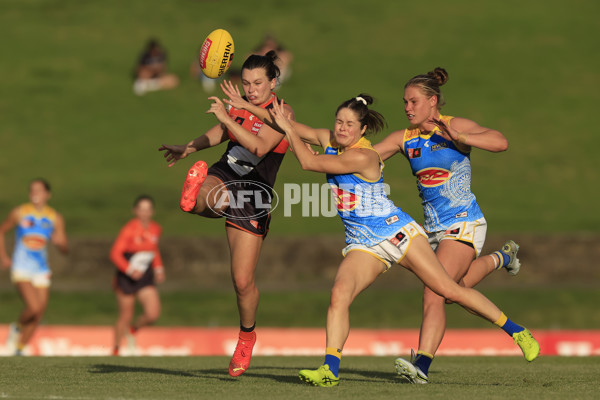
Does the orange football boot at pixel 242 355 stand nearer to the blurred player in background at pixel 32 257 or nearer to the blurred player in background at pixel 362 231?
the blurred player in background at pixel 362 231

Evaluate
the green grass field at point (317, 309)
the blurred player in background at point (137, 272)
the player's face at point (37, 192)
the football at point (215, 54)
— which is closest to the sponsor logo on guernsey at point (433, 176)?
the football at point (215, 54)

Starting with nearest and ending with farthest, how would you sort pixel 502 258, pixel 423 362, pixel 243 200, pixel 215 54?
pixel 423 362, pixel 243 200, pixel 215 54, pixel 502 258

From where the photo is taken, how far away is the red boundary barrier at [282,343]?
44.9 feet

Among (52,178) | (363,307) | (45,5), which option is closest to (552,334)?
(363,307)

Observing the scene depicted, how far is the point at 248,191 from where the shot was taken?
822cm

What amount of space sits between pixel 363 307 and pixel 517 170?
389 inches

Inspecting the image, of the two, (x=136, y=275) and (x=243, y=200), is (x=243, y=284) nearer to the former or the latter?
(x=243, y=200)

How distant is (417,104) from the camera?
782cm

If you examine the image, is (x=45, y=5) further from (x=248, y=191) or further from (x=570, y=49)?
(x=248, y=191)

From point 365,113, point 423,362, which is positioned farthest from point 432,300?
point 365,113

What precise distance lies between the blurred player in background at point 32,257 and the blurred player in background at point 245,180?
5349 mm

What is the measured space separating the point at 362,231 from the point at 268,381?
1.54m

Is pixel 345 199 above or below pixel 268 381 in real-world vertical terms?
above

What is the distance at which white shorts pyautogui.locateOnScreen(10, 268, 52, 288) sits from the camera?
13094 millimetres
